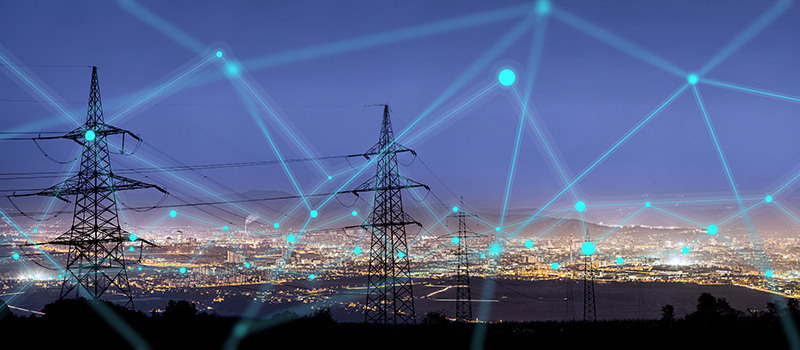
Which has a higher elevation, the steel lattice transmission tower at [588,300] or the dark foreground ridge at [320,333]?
the steel lattice transmission tower at [588,300]

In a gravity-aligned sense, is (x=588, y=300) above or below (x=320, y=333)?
above

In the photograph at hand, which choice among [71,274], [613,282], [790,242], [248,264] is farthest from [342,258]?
[790,242]

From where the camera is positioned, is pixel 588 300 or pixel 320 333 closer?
pixel 320 333

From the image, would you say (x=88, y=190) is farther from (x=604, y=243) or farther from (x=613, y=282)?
(x=604, y=243)

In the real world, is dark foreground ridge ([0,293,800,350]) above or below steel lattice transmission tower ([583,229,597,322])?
below

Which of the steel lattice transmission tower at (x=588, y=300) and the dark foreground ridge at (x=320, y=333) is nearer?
the dark foreground ridge at (x=320, y=333)

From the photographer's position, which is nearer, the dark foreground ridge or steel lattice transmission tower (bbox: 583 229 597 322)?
the dark foreground ridge

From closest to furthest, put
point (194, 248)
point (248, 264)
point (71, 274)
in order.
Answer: point (71, 274) → point (248, 264) → point (194, 248)

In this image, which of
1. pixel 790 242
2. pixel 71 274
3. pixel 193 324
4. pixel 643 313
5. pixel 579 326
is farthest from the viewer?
pixel 790 242
